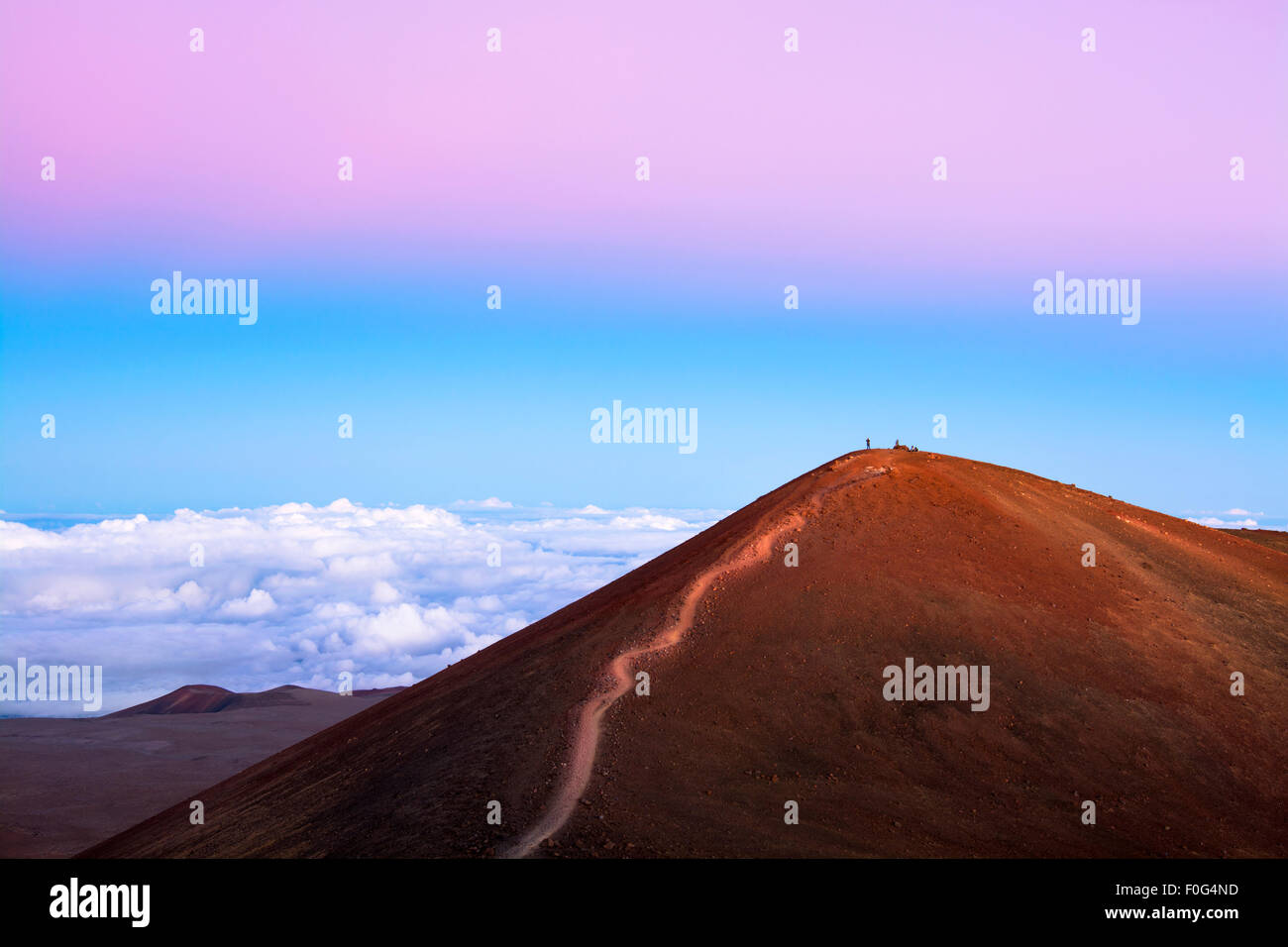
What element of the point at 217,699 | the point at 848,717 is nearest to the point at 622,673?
the point at 848,717

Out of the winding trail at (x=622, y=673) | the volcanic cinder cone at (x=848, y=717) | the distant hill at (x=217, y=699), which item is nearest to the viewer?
the winding trail at (x=622, y=673)

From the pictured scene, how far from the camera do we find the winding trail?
1991 cm

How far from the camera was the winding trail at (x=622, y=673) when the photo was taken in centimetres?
1991

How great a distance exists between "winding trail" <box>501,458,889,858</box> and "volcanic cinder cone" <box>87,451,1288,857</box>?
0.08 meters

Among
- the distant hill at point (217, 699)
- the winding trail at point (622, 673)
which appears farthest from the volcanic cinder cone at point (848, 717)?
the distant hill at point (217, 699)

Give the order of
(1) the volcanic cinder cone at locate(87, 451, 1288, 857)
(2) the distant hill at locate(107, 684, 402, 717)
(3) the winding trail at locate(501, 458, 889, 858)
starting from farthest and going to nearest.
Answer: (2) the distant hill at locate(107, 684, 402, 717)
(1) the volcanic cinder cone at locate(87, 451, 1288, 857)
(3) the winding trail at locate(501, 458, 889, 858)

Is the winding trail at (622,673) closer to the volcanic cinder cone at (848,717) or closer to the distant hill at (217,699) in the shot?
the volcanic cinder cone at (848,717)

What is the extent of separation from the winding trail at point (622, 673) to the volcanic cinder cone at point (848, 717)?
0.08 meters

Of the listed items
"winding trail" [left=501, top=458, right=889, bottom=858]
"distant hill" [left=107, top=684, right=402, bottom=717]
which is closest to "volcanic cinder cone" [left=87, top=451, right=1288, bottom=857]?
"winding trail" [left=501, top=458, right=889, bottom=858]

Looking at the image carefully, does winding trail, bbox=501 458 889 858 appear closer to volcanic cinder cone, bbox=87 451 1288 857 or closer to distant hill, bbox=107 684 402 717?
volcanic cinder cone, bbox=87 451 1288 857

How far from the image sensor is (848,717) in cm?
2467
